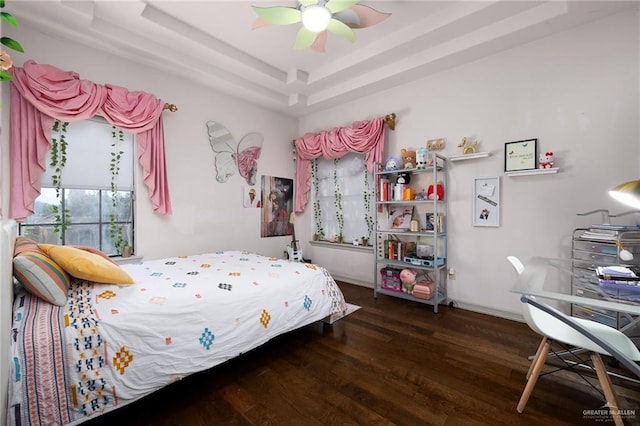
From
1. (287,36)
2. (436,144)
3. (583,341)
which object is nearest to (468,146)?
(436,144)

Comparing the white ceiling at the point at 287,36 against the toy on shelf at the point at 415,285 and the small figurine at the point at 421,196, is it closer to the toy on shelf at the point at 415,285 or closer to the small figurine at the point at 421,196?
the small figurine at the point at 421,196

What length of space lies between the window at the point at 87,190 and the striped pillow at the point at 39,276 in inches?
Answer: 56.1

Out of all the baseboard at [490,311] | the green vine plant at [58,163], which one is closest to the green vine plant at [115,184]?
the green vine plant at [58,163]

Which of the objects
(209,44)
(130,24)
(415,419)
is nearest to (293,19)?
(209,44)

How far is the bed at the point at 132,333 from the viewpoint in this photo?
4.01 ft

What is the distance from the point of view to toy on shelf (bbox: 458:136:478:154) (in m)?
3.00

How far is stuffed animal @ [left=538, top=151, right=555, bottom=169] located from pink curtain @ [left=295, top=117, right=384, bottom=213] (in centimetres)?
170

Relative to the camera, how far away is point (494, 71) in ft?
9.52

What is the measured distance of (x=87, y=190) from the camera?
2.78 m

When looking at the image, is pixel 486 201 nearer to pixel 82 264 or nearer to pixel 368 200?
pixel 368 200

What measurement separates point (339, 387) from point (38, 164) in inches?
122

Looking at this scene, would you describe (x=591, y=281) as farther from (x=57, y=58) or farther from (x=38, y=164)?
(x=57, y=58)

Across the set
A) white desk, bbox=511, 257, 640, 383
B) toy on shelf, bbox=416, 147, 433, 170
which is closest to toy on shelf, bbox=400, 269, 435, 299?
white desk, bbox=511, 257, 640, 383

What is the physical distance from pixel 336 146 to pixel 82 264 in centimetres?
325
